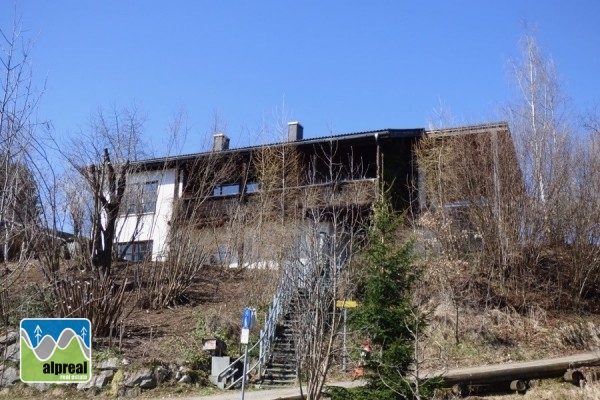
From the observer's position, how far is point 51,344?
6609 mm

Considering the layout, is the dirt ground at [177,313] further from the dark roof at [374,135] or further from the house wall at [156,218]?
the dark roof at [374,135]

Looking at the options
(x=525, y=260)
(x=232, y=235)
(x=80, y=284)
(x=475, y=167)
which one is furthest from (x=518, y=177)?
(x=80, y=284)

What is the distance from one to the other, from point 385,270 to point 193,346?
7086 millimetres

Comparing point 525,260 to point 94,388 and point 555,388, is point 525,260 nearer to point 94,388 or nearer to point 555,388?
point 555,388

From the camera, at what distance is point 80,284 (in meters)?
16.4

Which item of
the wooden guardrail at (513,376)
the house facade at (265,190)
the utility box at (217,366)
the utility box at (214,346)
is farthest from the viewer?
the house facade at (265,190)

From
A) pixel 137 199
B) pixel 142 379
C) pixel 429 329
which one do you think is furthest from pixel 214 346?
pixel 137 199

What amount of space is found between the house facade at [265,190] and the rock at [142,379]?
247 inches

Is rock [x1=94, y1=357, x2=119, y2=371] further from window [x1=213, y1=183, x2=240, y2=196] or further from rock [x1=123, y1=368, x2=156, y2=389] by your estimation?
window [x1=213, y1=183, x2=240, y2=196]

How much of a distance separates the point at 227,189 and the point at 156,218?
197 inches

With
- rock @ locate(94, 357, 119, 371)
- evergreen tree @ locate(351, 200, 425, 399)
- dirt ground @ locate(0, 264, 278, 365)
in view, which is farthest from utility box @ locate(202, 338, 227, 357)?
evergreen tree @ locate(351, 200, 425, 399)

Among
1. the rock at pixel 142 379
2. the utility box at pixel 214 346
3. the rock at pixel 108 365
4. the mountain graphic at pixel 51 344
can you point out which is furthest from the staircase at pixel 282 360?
the mountain graphic at pixel 51 344

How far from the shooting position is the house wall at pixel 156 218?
2370 cm

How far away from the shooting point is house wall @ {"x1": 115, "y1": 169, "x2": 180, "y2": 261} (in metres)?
23.7
